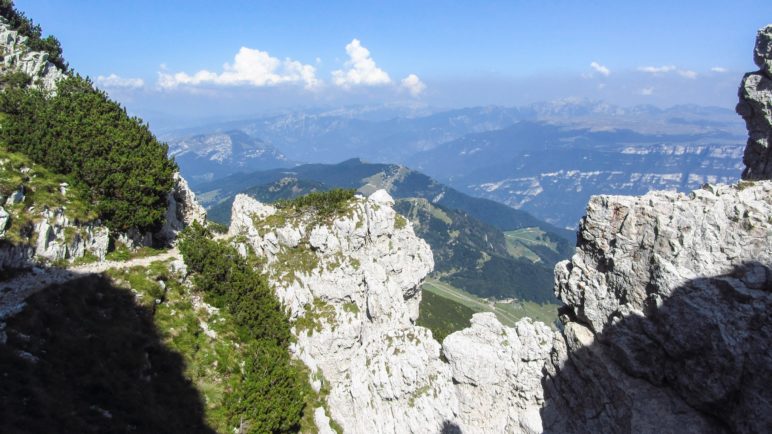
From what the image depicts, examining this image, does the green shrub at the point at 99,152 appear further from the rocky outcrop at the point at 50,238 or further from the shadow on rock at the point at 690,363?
the shadow on rock at the point at 690,363

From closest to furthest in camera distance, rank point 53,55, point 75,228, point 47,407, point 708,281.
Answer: point 47,407 < point 708,281 < point 75,228 < point 53,55

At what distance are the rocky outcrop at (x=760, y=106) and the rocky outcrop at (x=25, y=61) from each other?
9472 centimetres

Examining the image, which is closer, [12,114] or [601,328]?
[601,328]

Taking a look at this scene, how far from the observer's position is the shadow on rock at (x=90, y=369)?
939 inches

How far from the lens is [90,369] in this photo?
29.3m

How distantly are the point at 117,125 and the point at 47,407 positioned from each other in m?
40.0

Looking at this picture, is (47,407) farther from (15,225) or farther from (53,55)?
(53,55)

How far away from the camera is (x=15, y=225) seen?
36.5 metres

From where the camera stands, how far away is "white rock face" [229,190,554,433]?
4244 centimetres

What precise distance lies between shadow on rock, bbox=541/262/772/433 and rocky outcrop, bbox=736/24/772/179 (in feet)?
93.4

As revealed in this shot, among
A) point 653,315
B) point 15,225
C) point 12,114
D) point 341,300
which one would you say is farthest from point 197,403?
point 12,114

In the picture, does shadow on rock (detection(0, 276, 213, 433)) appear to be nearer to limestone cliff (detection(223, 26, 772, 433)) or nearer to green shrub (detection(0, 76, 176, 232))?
green shrub (detection(0, 76, 176, 232))

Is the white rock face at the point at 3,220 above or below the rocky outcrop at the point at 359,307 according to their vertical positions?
above

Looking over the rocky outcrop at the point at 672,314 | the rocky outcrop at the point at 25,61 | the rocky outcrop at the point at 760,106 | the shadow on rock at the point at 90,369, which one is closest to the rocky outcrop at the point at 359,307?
the shadow on rock at the point at 90,369
